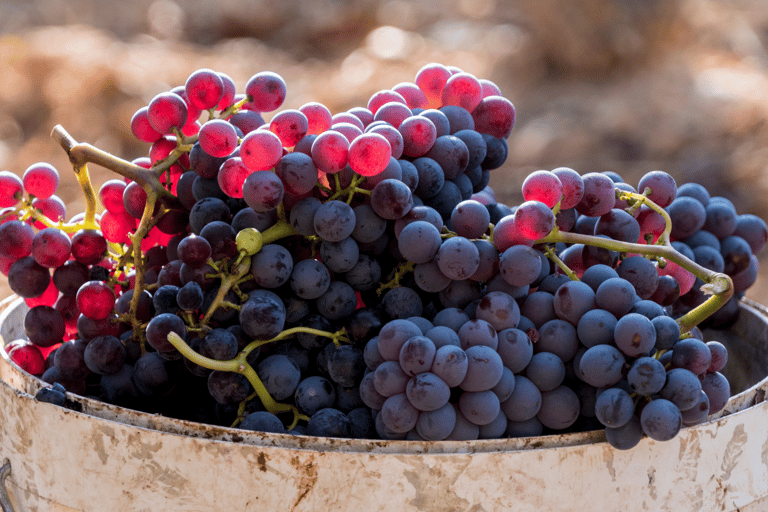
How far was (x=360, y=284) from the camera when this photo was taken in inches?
33.4

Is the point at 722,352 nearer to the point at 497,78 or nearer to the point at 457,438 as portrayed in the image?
the point at 457,438

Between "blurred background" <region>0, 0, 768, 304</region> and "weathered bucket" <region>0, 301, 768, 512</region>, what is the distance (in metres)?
3.67

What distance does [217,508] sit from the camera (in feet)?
2.32

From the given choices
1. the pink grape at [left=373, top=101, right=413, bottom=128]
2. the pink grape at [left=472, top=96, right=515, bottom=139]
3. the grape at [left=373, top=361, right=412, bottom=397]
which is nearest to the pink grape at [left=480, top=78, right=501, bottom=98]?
the pink grape at [left=472, top=96, right=515, bottom=139]

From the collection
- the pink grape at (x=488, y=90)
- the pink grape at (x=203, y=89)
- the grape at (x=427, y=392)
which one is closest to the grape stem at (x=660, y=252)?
the grape at (x=427, y=392)

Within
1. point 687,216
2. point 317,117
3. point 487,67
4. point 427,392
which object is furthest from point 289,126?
point 487,67

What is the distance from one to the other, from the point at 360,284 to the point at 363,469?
0.24 meters

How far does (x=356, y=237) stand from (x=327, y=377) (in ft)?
0.56

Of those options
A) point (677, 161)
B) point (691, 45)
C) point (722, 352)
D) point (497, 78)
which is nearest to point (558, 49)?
point (497, 78)

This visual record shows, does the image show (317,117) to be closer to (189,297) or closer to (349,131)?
(349,131)

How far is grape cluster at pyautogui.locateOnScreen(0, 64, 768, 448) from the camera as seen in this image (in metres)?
0.74

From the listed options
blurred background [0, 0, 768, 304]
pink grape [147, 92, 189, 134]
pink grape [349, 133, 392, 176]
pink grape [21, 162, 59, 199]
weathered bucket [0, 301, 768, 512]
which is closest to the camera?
weathered bucket [0, 301, 768, 512]

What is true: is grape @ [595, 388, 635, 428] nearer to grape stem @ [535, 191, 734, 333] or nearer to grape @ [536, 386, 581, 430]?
grape @ [536, 386, 581, 430]

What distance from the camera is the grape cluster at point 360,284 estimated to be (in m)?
0.74
